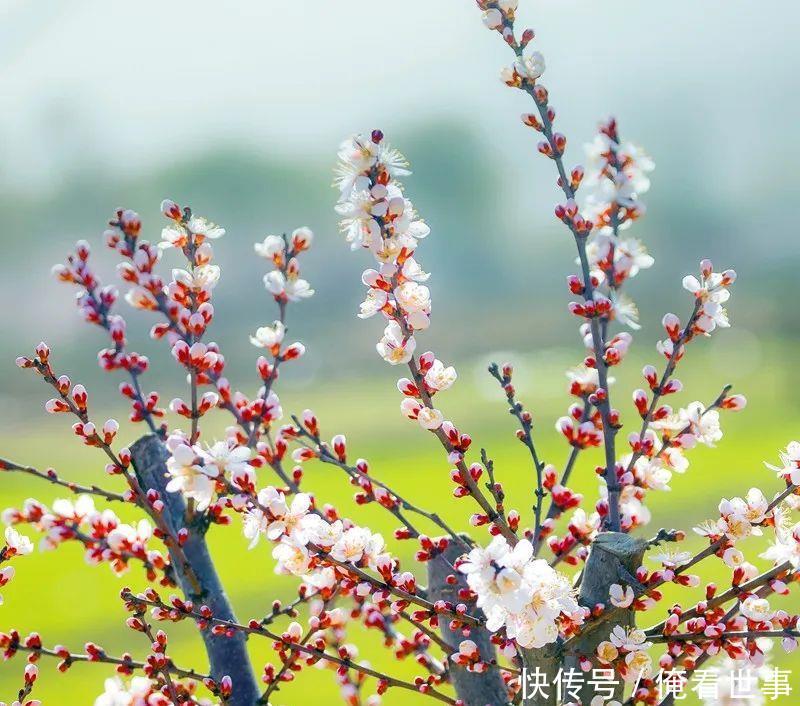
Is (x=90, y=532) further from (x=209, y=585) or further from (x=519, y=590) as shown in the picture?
(x=519, y=590)

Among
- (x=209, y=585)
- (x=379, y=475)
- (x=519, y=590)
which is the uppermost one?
(x=379, y=475)

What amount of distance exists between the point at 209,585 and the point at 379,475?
4.50m

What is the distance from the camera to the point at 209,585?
3.07 feet

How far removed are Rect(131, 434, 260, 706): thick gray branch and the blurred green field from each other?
1.86 metres

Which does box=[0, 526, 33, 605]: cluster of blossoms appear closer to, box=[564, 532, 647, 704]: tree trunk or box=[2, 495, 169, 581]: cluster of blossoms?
box=[2, 495, 169, 581]: cluster of blossoms

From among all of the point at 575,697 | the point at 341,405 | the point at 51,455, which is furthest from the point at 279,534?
the point at 341,405

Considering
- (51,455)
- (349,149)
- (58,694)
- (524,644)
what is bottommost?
(524,644)

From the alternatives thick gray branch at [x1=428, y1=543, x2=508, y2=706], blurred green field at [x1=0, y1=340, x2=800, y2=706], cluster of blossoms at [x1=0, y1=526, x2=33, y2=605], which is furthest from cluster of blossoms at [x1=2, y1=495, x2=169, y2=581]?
blurred green field at [x1=0, y1=340, x2=800, y2=706]

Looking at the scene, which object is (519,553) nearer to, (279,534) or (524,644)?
(524,644)

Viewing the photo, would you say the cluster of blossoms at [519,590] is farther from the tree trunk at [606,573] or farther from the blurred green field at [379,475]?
the blurred green field at [379,475]

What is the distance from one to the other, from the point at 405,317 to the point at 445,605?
0.24 metres

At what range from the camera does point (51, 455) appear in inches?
261

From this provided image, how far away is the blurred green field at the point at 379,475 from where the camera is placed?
10.2 ft

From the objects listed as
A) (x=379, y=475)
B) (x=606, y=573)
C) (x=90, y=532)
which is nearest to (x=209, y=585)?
(x=90, y=532)
